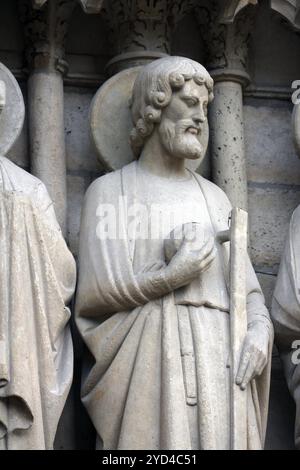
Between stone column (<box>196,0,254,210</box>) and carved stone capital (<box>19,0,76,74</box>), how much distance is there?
539 millimetres

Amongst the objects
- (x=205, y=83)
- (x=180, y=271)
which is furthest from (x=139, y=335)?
(x=205, y=83)

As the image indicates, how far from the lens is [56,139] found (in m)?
9.24

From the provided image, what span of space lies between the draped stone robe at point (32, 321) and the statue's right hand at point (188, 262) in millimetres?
342

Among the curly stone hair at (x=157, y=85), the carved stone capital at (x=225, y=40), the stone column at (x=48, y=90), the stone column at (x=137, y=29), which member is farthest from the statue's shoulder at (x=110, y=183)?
the carved stone capital at (x=225, y=40)

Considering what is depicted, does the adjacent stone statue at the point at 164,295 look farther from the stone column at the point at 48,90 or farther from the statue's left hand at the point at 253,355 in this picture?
the stone column at the point at 48,90

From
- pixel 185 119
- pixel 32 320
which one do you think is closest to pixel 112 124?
pixel 185 119

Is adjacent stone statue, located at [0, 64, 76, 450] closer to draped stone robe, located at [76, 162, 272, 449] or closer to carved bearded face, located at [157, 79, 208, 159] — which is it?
draped stone robe, located at [76, 162, 272, 449]

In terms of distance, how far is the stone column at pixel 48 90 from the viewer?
9172 millimetres

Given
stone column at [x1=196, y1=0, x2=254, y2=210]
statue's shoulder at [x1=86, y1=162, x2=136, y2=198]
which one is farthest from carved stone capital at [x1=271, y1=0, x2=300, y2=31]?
statue's shoulder at [x1=86, y1=162, x2=136, y2=198]

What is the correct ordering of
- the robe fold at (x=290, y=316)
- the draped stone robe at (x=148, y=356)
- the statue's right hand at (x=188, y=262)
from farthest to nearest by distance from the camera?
1. the robe fold at (x=290, y=316)
2. the statue's right hand at (x=188, y=262)
3. the draped stone robe at (x=148, y=356)
